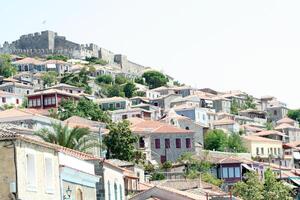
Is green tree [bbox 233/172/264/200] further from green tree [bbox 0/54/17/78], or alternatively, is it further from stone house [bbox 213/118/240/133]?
green tree [bbox 0/54/17/78]

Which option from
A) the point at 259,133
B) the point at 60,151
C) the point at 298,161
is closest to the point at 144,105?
the point at 259,133

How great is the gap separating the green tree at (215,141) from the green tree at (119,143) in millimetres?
32949

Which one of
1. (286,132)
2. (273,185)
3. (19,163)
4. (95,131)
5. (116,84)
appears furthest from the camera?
(116,84)

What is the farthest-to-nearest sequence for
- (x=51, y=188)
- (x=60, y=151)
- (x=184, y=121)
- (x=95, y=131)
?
(x=184, y=121), (x=95, y=131), (x=60, y=151), (x=51, y=188)

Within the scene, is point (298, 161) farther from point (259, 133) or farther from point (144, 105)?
point (144, 105)

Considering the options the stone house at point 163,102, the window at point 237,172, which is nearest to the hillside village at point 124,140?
the window at point 237,172

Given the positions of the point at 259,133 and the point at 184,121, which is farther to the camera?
the point at 259,133

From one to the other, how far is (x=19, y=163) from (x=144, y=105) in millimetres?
128255

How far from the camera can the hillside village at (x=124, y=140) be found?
1048 inches

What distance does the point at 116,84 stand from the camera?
18438cm

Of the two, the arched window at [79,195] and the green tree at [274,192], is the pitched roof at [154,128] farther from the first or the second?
the arched window at [79,195]

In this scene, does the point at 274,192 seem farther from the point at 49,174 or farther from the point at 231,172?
the point at 49,174

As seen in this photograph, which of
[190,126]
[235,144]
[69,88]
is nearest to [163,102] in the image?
[69,88]

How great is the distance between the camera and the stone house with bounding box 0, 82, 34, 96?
509 ft
